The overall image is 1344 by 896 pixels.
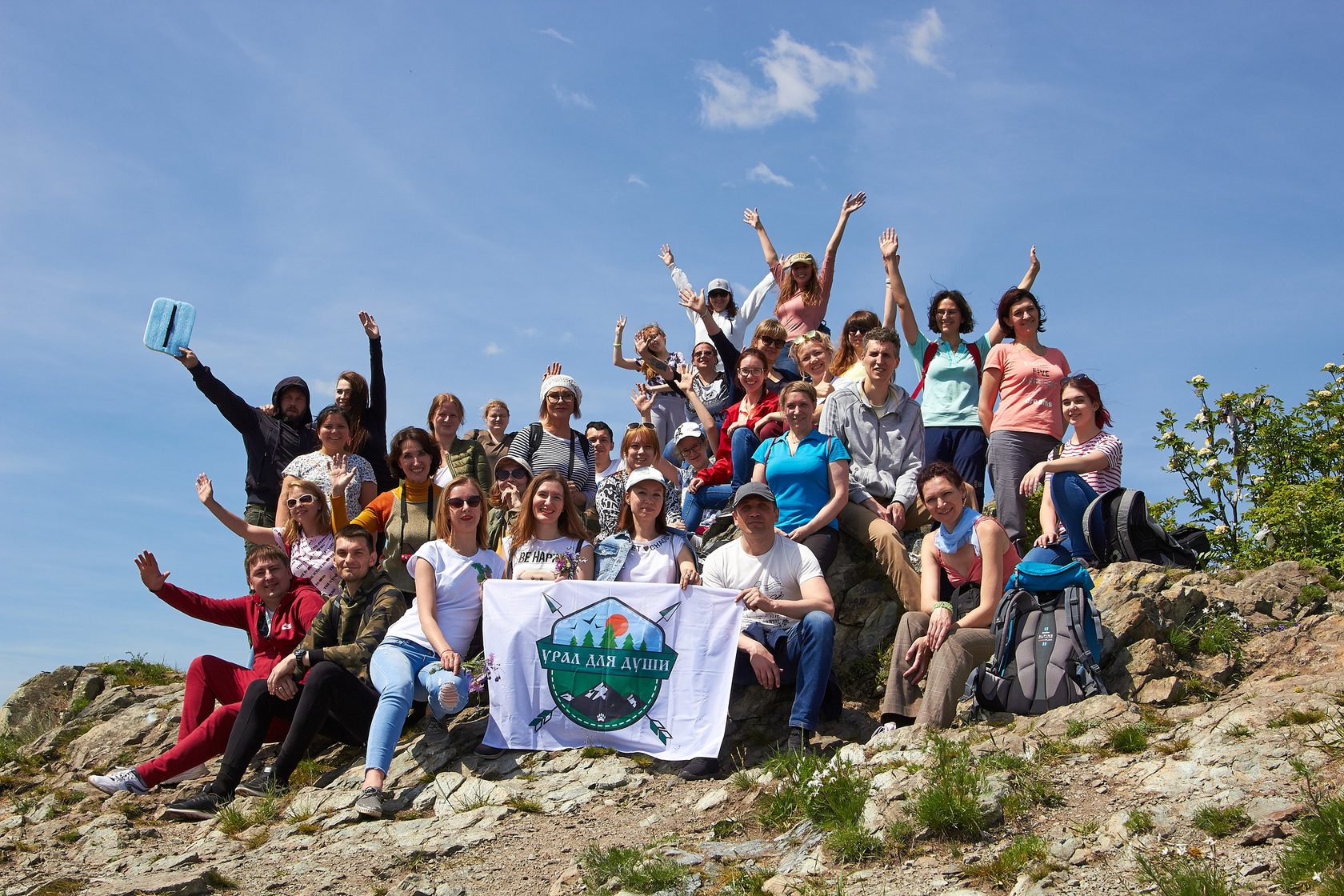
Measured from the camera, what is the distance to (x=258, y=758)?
37.7ft

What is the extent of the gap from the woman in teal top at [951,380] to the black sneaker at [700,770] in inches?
171

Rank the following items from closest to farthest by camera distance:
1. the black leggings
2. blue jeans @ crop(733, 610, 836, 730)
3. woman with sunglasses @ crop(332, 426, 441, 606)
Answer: blue jeans @ crop(733, 610, 836, 730) → the black leggings → woman with sunglasses @ crop(332, 426, 441, 606)

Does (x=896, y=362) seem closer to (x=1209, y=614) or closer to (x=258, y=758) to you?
(x=1209, y=614)

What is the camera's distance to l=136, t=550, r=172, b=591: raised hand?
452 inches

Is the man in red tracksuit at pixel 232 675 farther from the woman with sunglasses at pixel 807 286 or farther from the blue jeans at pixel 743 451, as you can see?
the woman with sunglasses at pixel 807 286

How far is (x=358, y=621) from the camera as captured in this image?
405 inches

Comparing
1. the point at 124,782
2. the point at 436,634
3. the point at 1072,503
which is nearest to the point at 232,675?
the point at 124,782

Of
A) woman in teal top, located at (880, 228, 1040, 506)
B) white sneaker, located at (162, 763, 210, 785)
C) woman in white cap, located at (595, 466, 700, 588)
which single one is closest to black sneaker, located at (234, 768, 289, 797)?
white sneaker, located at (162, 763, 210, 785)

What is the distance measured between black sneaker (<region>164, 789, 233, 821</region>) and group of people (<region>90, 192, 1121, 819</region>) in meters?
0.02

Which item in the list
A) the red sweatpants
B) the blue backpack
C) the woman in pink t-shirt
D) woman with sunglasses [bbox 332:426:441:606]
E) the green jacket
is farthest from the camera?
woman with sunglasses [bbox 332:426:441:606]

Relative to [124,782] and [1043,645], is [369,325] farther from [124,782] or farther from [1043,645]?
[1043,645]

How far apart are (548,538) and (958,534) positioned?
12.2 feet

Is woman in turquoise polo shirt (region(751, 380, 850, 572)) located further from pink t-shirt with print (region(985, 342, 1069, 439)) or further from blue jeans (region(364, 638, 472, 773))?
blue jeans (region(364, 638, 472, 773))

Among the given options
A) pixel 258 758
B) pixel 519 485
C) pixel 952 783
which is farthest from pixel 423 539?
pixel 952 783
